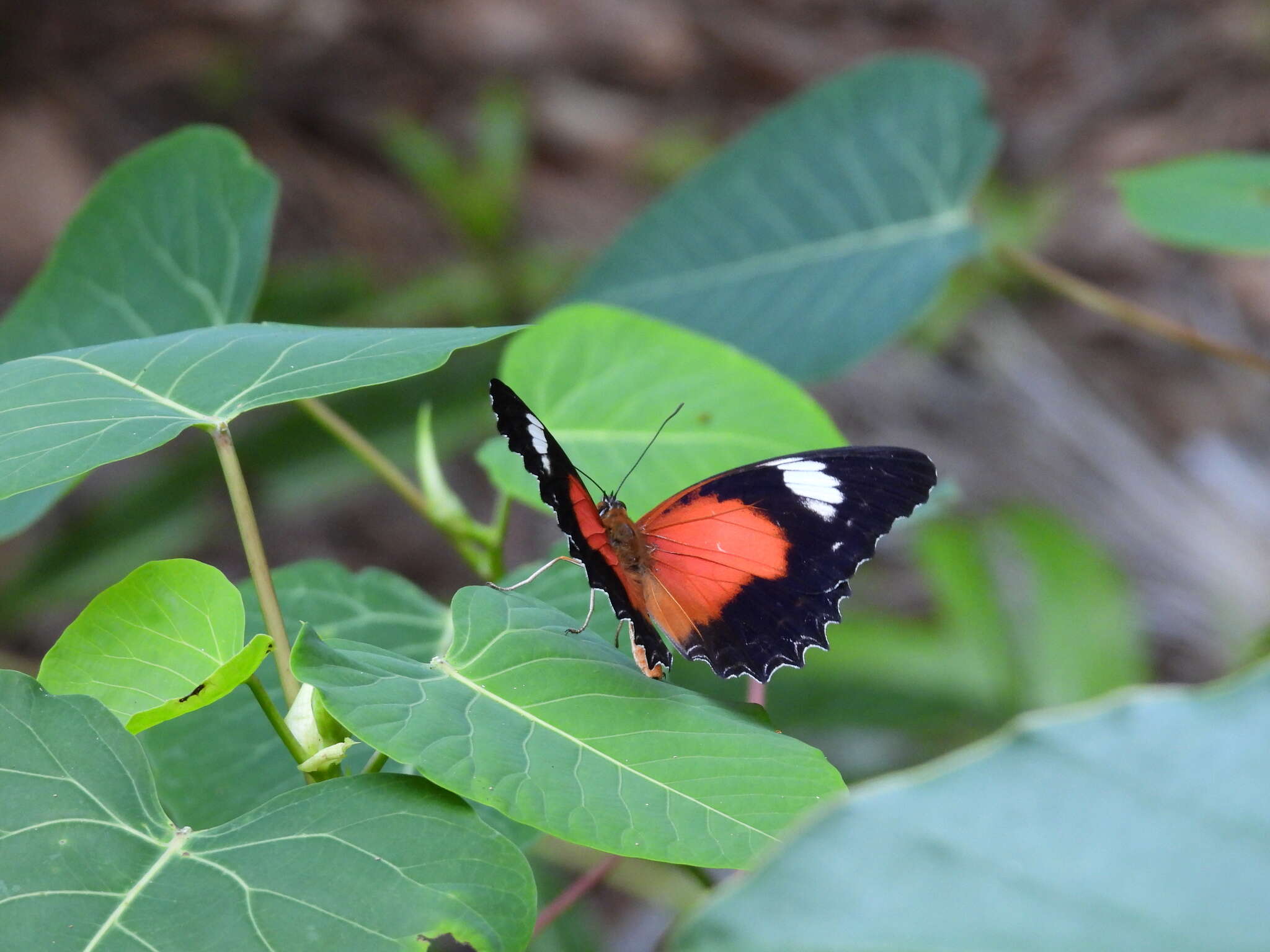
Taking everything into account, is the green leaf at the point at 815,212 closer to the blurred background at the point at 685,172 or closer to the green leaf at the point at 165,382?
the green leaf at the point at 165,382

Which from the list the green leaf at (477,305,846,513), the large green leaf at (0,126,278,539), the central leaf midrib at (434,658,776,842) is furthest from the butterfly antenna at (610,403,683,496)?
the large green leaf at (0,126,278,539)

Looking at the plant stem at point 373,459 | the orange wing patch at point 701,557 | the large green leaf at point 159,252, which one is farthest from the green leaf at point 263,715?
the large green leaf at point 159,252

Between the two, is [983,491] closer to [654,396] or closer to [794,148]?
[794,148]

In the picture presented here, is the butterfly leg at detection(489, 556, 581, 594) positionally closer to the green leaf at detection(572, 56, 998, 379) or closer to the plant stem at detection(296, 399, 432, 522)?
the plant stem at detection(296, 399, 432, 522)

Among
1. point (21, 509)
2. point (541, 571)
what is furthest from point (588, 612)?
point (21, 509)

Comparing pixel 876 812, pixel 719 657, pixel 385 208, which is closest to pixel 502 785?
pixel 876 812

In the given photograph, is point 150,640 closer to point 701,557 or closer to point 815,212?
point 701,557
